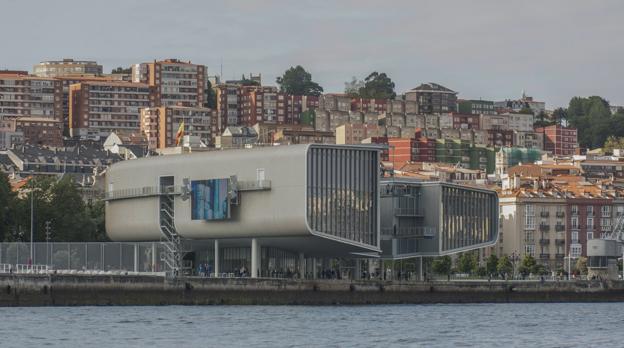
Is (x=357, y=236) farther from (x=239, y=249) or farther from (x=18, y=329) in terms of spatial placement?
(x=18, y=329)

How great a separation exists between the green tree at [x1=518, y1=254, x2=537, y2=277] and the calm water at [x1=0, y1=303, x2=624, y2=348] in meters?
56.9

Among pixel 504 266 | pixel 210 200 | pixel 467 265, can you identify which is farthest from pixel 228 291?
pixel 467 265

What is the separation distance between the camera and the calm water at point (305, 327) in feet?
305

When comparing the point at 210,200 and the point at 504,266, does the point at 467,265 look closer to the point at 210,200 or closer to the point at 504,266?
the point at 504,266

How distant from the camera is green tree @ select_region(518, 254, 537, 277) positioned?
186500mm

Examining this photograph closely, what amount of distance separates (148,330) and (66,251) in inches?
1530

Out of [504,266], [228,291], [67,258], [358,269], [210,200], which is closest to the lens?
[228,291]

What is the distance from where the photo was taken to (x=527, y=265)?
189m

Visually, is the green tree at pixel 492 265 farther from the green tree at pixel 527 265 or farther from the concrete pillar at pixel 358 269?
the concrete pillar at pixel 358 269

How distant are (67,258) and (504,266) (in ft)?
216

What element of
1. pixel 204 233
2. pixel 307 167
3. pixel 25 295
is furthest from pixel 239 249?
pixel 25 295

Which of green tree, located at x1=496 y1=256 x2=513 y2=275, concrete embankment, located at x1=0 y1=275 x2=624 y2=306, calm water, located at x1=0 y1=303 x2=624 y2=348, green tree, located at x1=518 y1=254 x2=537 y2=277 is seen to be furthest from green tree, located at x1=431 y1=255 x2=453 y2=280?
calm water, located at x1=0 y1=303 x2=624 y2=348

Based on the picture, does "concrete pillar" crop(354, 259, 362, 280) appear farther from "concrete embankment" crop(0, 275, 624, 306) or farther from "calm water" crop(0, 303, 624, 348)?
"calm water" crop(0, 303, 624, 348)

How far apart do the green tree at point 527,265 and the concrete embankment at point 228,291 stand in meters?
41.6
